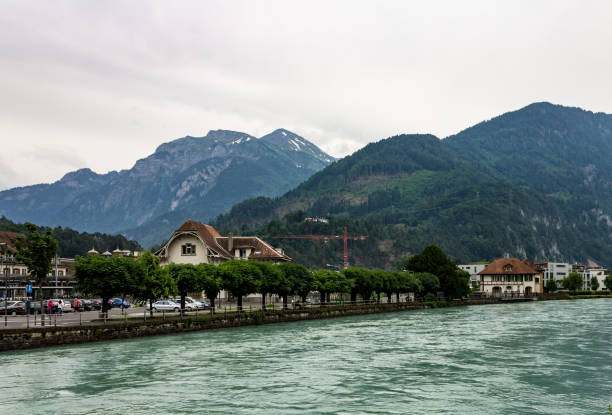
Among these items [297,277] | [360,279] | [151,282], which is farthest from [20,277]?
[151,282]

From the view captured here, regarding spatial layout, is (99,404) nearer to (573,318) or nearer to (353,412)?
(353,412)

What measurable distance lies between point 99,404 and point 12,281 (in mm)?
109079

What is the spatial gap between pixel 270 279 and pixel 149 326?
2856 centimetres

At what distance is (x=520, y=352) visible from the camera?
177ft

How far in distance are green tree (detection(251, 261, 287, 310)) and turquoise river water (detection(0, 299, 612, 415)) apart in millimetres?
22219

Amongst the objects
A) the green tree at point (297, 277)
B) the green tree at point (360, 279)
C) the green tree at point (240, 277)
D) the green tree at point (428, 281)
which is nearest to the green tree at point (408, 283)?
the green tree at point (428, 281)

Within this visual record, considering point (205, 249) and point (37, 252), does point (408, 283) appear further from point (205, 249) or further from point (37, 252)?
point (37, 252)

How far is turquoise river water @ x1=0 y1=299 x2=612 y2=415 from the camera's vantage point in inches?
1286

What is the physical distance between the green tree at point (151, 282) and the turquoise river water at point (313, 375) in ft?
21.8

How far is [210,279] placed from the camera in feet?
258

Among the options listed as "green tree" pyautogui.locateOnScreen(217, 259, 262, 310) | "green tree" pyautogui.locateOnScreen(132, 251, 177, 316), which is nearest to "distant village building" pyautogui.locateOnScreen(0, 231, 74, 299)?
"green tree" pyautogui.locateOnScreen(217, 259, 262, 310)

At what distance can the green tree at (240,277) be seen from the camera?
273 ft

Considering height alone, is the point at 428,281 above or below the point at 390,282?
below

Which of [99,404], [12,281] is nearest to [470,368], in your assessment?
[99,404]
